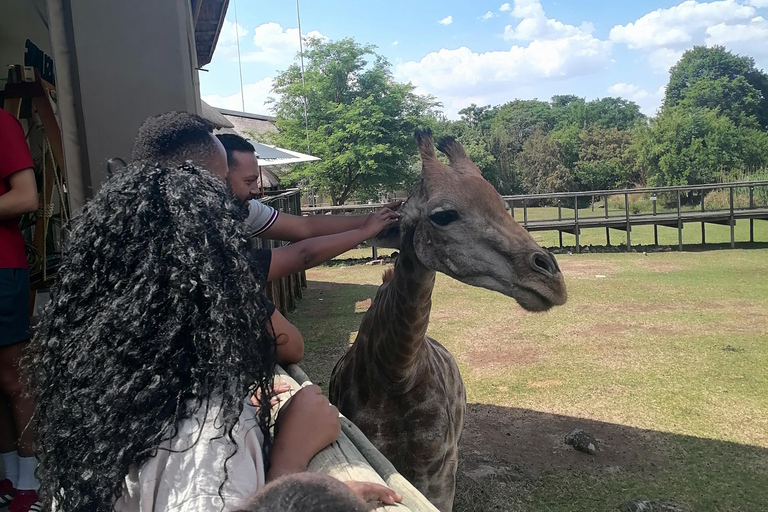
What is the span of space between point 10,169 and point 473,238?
1906mm

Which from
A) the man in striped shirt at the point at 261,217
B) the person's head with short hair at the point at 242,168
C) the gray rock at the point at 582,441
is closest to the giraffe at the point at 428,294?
the man in striped shirt at the point at 261,217

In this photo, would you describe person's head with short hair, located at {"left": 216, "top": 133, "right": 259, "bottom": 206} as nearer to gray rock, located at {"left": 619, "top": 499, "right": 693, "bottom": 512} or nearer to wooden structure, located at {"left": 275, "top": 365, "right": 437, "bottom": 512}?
wooden structure, located at {"left": 275, "top": 365, "right": 437, "bottom": 512}

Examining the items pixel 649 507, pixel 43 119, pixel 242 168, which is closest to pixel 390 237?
pixel 242 168

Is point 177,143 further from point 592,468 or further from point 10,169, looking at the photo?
point 592,468

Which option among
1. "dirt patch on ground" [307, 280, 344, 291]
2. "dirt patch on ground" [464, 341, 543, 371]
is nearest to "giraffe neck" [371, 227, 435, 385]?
"dirt patch on ground" [464, 341, 543, 371]

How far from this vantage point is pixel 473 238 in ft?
8.30

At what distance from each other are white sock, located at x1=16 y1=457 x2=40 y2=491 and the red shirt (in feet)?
2.40

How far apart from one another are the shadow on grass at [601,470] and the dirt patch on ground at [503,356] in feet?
4.93

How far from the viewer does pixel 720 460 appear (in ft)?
13.6

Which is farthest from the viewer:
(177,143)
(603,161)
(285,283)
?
(603,161)

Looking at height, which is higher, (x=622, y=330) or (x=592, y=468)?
(x=622, y=330)

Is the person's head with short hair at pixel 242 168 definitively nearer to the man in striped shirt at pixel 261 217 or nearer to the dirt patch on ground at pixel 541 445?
the man in striped shirt at pixel 261 217

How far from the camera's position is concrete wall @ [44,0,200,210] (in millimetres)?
2074

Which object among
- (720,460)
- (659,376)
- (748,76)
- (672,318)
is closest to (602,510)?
(720,460)
